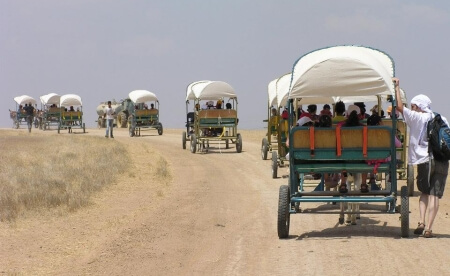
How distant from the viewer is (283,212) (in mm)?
11414

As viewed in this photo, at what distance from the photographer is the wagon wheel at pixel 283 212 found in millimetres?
11430

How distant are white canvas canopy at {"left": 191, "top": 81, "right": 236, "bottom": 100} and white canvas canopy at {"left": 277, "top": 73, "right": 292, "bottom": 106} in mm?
7504

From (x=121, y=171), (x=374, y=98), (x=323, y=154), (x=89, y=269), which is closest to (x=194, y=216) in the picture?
(x=323, y=154)

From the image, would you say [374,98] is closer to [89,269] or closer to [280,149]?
[280,149]

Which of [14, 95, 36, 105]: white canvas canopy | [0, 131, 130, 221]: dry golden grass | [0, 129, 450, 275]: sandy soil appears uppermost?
[14, 95, 36, 105]: white canvas canopy

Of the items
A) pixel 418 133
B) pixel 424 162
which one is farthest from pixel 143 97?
pixel 424 162

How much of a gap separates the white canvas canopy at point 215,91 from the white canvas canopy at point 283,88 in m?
7.50

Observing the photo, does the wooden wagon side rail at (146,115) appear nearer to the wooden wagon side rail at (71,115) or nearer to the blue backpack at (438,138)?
the wooden wagon side rail at (71,115)

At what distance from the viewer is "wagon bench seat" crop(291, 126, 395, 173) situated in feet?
38.2

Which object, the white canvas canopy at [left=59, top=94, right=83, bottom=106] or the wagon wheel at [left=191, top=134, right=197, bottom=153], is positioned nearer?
the wagon wheel at [left=191, top=134, right=197, bottom=153]

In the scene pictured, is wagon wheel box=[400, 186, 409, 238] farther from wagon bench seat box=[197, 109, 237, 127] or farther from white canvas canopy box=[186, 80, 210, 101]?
white canvas canopy box=[186, 80, 210, 101]

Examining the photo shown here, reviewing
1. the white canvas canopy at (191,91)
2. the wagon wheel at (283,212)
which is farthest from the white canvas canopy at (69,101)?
the wagon wheel at (283,212)

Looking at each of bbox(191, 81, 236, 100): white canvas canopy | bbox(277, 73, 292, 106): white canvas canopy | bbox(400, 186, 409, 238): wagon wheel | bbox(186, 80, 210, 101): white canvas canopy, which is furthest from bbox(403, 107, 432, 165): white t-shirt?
bbox(186, 80, 210, 101): white canvas canopy

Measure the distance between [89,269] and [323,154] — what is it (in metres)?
3.73
